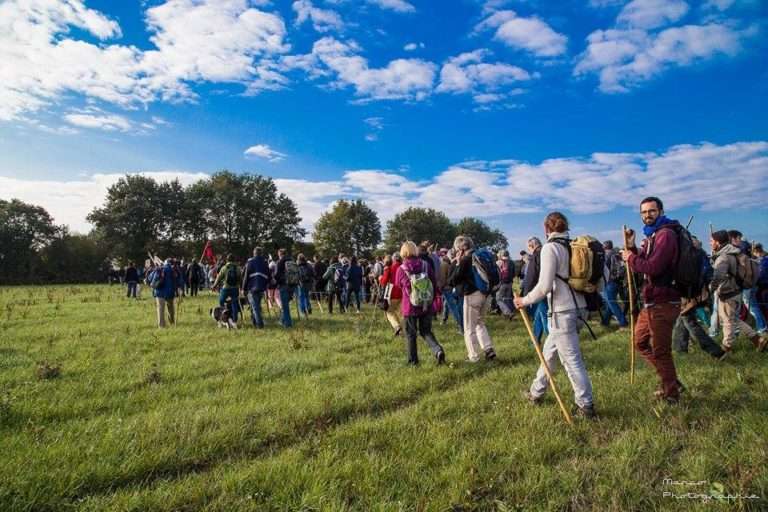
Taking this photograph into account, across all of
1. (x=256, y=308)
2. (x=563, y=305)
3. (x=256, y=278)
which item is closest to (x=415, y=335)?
(x=563, y=305)

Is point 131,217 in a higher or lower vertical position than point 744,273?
higher

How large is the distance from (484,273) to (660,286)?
3011mm

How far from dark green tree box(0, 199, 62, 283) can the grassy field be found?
2236 inches

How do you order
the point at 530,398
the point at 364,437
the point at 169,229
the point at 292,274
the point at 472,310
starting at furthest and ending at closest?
1. the point at 169,229
2. the point at 292,274
3. the point at 472,310
4. the point at 530,398
5. the point at 364,437

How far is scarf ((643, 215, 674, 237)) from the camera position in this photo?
5059 mm

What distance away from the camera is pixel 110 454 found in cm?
395

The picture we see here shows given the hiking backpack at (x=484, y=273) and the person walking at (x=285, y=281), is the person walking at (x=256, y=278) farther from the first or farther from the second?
the hiking backpack at (x=484, y=273)

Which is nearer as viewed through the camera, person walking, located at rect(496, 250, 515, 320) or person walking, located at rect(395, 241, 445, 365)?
person walking, located at rect(395, 241, 445, 365)

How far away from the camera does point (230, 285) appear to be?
12.3 meters

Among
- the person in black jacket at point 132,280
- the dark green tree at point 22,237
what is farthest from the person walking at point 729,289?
the dark green tree at point 22,237

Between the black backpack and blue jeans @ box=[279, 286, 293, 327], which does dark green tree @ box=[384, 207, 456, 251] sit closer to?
blue jeans @ box=[279, 286, 293, 327]

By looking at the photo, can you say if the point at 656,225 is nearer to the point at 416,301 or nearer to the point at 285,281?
the point at 416,301

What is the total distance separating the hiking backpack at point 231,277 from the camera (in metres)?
12.3

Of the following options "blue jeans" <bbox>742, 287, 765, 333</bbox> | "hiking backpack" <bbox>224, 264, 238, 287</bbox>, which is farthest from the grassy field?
"hiking backpack" <bbox>224, 264, 238, 287</bbox>
